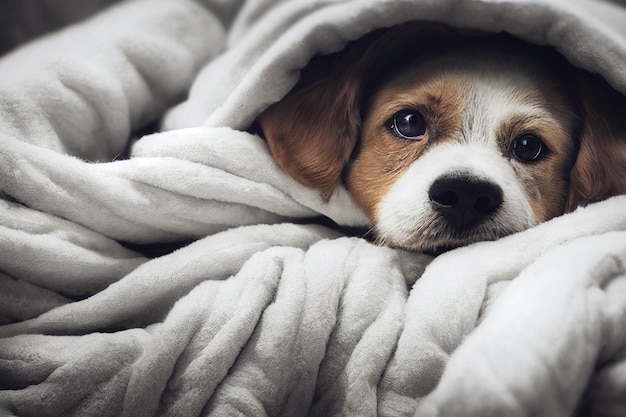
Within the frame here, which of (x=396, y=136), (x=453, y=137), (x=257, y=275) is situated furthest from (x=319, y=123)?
(x=257, y=275)

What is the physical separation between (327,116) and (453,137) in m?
0.25

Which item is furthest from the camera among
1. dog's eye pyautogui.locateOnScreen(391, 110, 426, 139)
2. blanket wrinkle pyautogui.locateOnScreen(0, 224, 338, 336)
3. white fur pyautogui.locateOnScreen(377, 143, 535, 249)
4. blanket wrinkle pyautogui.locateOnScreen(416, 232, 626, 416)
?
dog's eye pyautogui.locateOnScreen(391, 110, 426, 139)

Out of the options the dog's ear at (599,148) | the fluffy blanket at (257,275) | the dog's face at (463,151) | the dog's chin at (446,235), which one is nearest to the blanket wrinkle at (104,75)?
the fluffy blanket at (257,275)

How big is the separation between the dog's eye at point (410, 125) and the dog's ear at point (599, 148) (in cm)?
30

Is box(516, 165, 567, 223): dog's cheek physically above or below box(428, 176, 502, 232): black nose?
below

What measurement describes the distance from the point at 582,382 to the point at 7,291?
0.79 meters

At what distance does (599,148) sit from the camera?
35.6 inches

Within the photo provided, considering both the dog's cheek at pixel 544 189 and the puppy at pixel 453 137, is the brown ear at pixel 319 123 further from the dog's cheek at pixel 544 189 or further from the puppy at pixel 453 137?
the dog's cheek at pixel 544 189

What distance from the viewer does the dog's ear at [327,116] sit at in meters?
0.91

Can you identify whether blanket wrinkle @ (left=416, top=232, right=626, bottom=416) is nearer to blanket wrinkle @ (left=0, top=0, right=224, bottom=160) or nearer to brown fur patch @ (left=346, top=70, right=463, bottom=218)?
brown fur patch @ (left=346, top=70, right=463, bottom=218)

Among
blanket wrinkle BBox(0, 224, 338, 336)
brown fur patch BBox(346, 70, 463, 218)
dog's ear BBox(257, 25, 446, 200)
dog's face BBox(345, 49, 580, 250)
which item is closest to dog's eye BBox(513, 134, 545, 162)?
dog's face BBox(345, 49, 580, 250)

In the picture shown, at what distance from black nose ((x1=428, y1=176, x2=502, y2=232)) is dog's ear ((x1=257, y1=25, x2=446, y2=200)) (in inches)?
7.9

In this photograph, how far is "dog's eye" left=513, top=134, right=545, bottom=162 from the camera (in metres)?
0.92

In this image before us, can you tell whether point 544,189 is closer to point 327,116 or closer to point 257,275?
point 327,116
